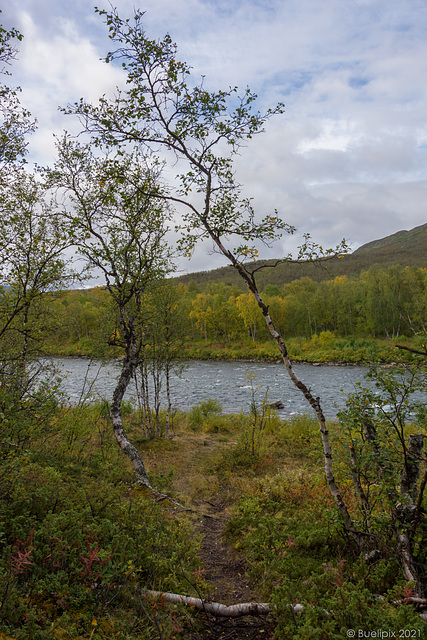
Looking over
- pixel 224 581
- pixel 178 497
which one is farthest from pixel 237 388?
pixel 224 581

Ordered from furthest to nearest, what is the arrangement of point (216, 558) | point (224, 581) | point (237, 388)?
point (237, 388), point (216, 558), point (224, 581)

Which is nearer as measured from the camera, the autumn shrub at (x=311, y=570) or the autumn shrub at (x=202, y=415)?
the autumn shrub at (x=311, y=570)

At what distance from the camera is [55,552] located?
136 inches

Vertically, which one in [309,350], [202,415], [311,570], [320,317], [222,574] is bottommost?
[309,350]

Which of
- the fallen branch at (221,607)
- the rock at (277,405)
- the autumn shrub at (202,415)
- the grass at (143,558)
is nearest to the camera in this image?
the grass at (143,558)

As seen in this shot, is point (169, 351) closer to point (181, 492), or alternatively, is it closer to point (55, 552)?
point (181, 492)

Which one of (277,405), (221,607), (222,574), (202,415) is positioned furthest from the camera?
(277,405)

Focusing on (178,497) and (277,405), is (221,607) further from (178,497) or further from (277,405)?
(277,405)

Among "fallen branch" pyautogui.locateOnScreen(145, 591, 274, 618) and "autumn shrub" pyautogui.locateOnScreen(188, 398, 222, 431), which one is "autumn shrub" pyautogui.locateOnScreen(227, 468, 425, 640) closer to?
"fallen branch" pyautogui.locateOnScreen(145, 591, 274, 618)

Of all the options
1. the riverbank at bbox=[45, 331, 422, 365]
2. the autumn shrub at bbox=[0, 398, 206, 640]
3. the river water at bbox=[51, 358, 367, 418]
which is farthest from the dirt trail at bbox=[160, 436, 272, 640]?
the riverbank at bbox=[45, 331, 422, 365]

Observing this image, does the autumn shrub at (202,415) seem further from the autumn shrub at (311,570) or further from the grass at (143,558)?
the autumn shrub at (311,570)

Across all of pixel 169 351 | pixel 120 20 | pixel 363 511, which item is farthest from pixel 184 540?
pixel 169 351

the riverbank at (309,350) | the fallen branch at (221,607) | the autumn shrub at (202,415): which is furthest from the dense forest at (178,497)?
the riverbank at (309,350)

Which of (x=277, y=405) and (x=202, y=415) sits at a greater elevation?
(x=202, y=415)
